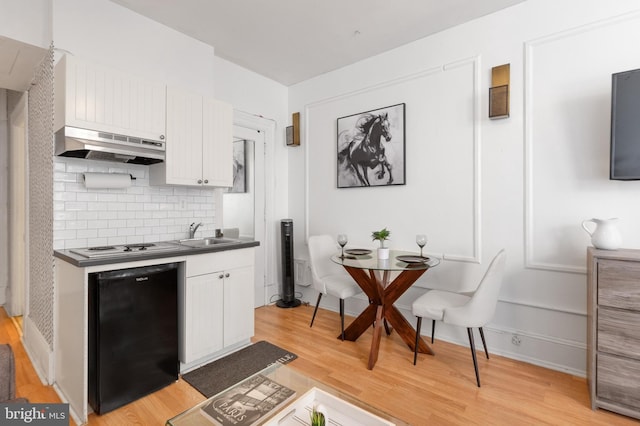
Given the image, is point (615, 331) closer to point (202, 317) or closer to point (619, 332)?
point (619, 332)

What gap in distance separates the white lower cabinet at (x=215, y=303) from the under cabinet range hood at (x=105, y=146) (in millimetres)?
920

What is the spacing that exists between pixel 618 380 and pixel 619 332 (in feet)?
0.99

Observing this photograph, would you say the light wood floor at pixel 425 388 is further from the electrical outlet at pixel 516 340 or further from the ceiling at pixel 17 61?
the ceiling at pixel 17 61

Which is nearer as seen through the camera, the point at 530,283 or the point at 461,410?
the point at 461,410

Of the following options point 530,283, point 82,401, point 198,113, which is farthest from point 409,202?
point 82,401

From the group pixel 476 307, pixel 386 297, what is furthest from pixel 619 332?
pixel 386 297

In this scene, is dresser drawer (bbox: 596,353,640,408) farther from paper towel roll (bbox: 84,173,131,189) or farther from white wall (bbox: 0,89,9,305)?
white wall (bbox: 0,89,9,305)

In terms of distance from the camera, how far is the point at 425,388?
7.46ft

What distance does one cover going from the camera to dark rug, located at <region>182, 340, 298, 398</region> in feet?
7.57

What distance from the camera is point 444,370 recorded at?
2.52 m

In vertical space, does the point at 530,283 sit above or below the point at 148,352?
above

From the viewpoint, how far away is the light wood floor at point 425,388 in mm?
1958

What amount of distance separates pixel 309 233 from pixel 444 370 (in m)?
2.33

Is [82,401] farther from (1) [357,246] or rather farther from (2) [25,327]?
(1) [357,246]
